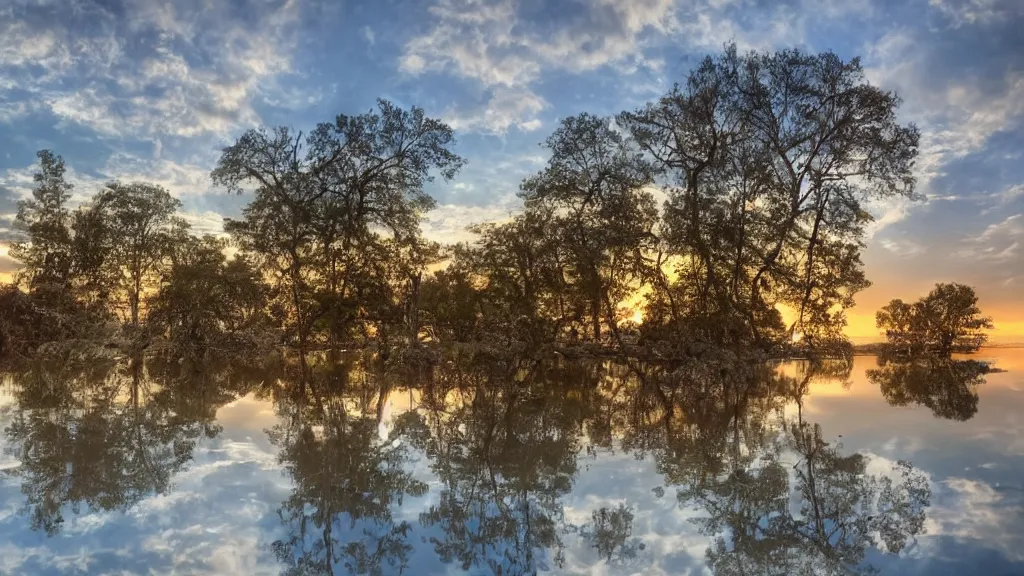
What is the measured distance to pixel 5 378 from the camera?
15.6m

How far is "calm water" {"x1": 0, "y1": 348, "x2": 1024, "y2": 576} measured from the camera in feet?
13.4

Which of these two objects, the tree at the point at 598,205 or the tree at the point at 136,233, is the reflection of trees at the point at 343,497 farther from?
the tree at the point at 136,233

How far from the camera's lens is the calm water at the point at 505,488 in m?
4.09

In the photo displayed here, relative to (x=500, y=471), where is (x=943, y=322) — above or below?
above

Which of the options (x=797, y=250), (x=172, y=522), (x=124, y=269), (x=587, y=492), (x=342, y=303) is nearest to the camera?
(x=172, y=522)

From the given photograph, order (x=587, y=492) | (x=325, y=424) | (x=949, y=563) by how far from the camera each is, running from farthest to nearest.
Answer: (x=325, y=424), (x=587, y=492), (x=949, y=563)

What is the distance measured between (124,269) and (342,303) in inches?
890

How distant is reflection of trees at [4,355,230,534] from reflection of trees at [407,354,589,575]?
298 centimetres

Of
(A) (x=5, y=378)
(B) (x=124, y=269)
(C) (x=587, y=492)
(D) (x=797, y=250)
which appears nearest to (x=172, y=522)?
(C) (x=587, y=492)

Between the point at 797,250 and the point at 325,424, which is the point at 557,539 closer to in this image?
the point at 325,424

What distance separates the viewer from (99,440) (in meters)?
7.48

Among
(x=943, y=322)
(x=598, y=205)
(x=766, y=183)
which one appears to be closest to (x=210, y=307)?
(x=598, y=205)

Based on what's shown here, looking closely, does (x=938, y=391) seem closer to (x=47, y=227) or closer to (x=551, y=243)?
(x=551, y=243)

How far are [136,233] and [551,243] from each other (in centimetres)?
3086
